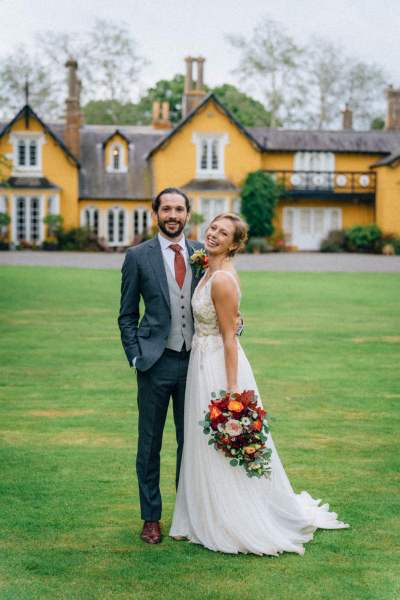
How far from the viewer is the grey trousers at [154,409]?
19.8ft

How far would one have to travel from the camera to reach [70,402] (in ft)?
35.0

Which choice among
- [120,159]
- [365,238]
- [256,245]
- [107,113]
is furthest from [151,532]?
[107,113]

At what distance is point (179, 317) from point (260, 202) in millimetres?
42506

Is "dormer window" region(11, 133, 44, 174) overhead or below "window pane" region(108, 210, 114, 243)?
overhead

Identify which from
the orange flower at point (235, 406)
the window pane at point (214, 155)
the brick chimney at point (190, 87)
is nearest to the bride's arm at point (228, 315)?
the orange flower at point (235, 406)

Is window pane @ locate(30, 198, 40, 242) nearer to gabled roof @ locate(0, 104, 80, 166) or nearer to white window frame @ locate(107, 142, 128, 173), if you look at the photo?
gabled roof @ locate(0, 104, 80, 166)

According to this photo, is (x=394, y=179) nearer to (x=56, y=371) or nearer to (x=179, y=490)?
(x=56, y=371)

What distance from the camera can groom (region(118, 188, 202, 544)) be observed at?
5.96 meters

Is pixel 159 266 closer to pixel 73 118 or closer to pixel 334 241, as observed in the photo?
pixel 334 241

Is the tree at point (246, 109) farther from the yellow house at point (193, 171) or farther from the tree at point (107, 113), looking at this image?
the yellow house at point (193, 171)

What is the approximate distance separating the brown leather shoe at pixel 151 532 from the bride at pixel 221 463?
0.11m

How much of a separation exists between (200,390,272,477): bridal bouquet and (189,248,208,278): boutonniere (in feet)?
2.49

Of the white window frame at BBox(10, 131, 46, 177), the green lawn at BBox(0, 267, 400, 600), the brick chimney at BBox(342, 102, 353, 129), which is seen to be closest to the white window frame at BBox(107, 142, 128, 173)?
the white window frame at BBox(10, 131, 46, 177)

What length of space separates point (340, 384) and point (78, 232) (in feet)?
122
